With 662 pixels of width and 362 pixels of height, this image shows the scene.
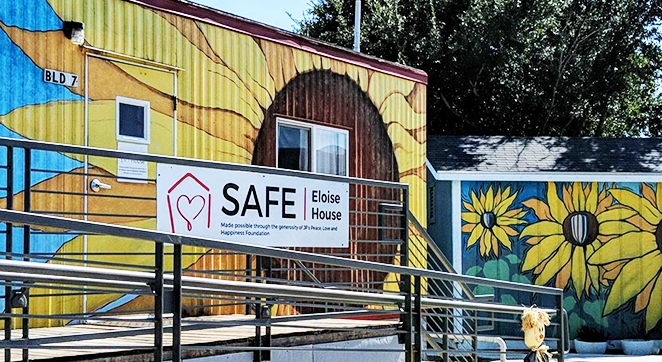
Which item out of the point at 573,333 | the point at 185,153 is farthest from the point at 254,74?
the point at 573,333

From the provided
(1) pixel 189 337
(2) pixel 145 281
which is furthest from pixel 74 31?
(2) pixel 145 281

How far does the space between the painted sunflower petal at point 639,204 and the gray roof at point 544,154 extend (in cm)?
44

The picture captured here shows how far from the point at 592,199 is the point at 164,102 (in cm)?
990

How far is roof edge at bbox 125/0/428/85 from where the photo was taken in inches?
362

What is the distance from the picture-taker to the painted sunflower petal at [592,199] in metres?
16.7

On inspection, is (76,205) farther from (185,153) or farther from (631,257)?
(631,257)

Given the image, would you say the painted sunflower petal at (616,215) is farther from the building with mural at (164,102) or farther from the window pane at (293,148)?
the window pane at (293,148)

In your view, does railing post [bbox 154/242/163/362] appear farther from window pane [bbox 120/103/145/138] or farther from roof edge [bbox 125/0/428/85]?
roof edge [bbox 125/0/428/85]

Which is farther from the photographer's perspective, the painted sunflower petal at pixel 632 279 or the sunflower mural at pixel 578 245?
the painted sunflower petal at pixel 632 279

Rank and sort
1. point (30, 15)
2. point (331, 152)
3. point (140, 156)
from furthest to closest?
point (331, 152), point (30, 15), point (140, 156)

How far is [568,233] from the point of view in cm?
1664

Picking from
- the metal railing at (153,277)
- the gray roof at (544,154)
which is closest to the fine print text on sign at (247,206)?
the metal railing at (153,277)

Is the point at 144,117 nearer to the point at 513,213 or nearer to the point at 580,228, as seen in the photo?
the point at 513,213

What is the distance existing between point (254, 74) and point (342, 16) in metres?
18.9
